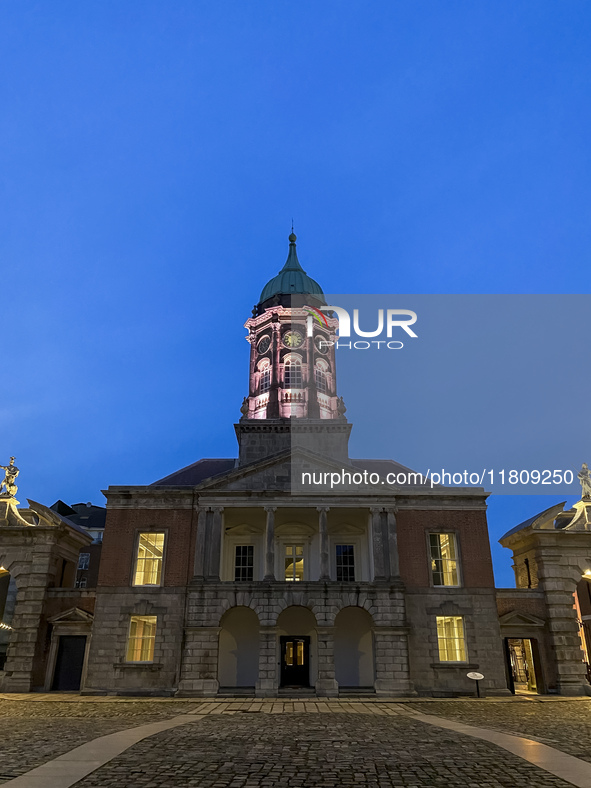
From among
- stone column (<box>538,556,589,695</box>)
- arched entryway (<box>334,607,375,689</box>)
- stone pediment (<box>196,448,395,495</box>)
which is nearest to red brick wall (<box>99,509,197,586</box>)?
stone pediment (<box>196,448,395,495</box>)

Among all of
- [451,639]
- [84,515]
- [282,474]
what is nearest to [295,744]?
[282,474]

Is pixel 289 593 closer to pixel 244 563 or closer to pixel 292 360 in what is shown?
pixel 244 563

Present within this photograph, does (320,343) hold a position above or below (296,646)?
above

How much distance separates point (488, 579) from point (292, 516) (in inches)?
414

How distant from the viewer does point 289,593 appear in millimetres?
28281

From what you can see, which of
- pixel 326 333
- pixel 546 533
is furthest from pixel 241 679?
pixel 326 333

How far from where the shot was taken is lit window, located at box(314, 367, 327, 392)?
43.0 metres

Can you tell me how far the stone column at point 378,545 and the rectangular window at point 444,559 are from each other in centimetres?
277

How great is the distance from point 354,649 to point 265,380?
65.9 feet

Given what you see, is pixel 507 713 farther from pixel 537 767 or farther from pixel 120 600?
pixel 120 600

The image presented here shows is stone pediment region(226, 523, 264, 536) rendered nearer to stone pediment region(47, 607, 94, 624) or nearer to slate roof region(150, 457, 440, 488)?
slate roof region(150, 457, 440, 488)

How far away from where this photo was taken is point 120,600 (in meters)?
28.9

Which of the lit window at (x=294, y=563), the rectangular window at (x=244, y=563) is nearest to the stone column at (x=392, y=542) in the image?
the lit window at (x=294, y=563)

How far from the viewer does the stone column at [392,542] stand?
1143 inches
